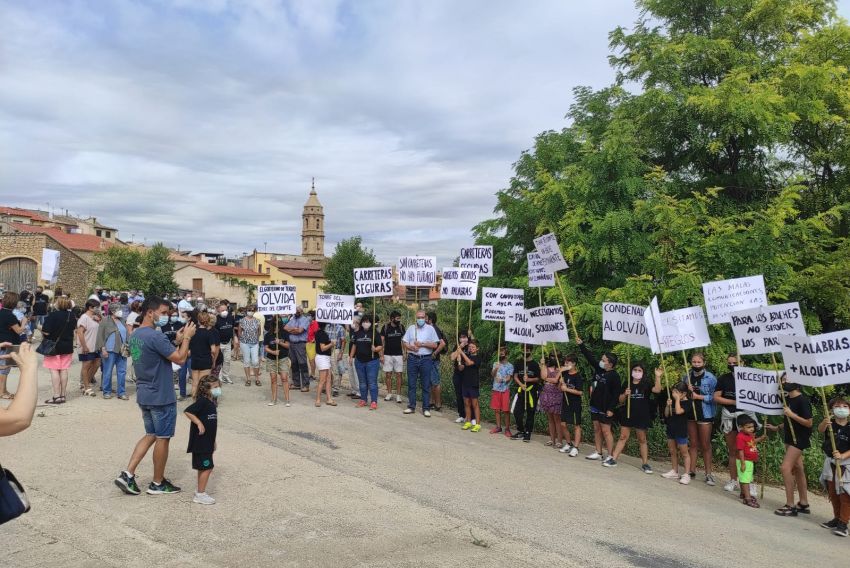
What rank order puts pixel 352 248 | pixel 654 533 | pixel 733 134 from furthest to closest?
pixel 352 248 → pixel 733 134 → pixel 654 533

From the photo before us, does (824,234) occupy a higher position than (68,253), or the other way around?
(68,253)

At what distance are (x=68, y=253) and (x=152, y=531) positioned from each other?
52724 mm

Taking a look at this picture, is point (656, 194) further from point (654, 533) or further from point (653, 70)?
point (654, 533)

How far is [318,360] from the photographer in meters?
12.6

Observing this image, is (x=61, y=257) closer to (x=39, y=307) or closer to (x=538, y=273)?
(x=39, y=307)

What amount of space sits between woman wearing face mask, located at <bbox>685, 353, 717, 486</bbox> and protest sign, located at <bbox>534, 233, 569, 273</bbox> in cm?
321

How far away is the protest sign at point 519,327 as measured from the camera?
11531mm

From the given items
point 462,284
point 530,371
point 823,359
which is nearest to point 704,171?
point 462,284

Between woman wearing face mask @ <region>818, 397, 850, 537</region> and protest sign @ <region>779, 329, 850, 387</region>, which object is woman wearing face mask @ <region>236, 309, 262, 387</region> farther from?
woman wearing face mask @ <region>818, 397, 850, 537</region>

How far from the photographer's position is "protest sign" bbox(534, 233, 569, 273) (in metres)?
11.3

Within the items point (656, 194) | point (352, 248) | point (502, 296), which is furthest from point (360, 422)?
point (352, 248)

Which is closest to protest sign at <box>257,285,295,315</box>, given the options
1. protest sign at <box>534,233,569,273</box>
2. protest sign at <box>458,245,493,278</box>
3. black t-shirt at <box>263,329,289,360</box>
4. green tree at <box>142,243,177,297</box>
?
black t-shirt at <box>263,329,289,360</box>

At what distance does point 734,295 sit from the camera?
9430 millimetres

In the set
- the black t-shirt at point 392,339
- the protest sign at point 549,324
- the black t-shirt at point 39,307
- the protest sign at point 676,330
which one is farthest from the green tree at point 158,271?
the protest sign at point 676,330
